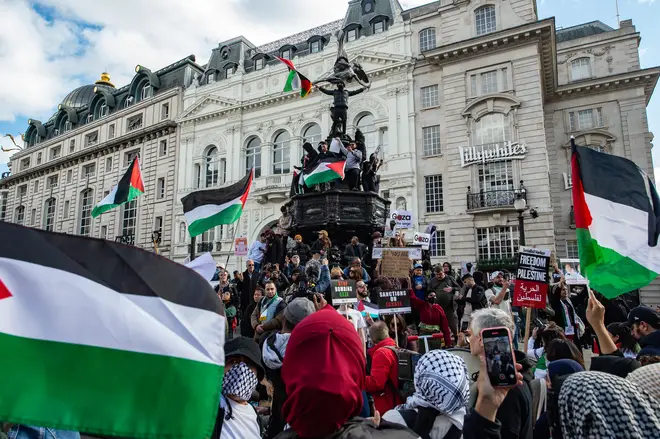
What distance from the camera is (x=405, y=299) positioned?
6188 millimetres

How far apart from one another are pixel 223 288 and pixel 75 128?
48463 millimetres

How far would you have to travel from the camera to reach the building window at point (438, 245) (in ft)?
87.4

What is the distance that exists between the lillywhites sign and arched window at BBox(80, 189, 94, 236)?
36.8 meters

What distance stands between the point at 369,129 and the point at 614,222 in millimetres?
25949

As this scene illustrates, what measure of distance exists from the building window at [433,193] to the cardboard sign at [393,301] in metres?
21.9

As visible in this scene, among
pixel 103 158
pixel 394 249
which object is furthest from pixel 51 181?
pixel 394 249

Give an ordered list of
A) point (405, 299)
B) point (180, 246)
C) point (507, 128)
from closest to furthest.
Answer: point (405, 299)
point (507, 128)
point (180, 246)

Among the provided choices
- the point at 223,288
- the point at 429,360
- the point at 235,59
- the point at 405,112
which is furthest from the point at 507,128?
the point at 429,360

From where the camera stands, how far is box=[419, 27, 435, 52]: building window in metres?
28.9

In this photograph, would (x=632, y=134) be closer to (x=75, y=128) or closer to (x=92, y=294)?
(x=92, y=294)

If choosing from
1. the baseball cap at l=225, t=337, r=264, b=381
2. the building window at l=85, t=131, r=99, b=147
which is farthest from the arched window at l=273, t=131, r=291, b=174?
the baseball cap at l=225, t=337, r=264, b=381

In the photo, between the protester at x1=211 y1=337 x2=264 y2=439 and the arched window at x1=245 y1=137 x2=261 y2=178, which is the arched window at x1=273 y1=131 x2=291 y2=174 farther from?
the protester at x1=211 y1=337 x2=264 y2=439

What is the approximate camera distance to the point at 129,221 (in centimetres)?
4150

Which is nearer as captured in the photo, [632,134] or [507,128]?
[507,128]
